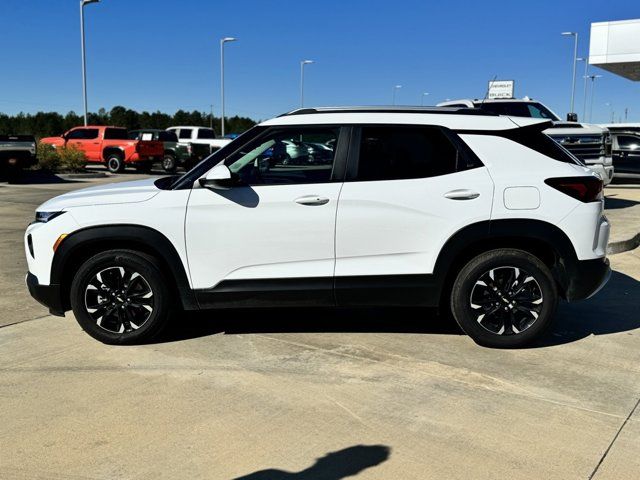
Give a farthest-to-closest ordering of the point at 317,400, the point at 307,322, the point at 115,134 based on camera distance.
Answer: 1. the point at 115,134
2. the point at 307,322
3. the point at 317,400

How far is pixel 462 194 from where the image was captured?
182 inches

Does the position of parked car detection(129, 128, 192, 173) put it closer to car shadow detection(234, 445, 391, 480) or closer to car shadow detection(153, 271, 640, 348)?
car shadow detection(153, 271, 640, 348)

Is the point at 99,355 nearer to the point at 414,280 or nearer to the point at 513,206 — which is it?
the point at 414,280

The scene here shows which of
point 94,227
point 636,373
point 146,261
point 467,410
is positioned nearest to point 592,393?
point 636,373

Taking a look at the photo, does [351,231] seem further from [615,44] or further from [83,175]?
[615,44]

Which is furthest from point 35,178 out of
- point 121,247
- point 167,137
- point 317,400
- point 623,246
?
point 317,400

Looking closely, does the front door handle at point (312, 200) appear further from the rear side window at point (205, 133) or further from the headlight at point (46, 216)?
the rear side window at point (205, 133)

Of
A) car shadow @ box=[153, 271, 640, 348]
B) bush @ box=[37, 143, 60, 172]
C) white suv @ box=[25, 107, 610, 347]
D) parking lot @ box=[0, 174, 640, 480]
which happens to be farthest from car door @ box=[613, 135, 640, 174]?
bush @ box=[37, 143, 60, 172]

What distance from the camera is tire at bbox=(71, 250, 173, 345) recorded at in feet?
15.5

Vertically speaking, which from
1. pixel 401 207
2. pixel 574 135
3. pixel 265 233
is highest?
pixel 574 135

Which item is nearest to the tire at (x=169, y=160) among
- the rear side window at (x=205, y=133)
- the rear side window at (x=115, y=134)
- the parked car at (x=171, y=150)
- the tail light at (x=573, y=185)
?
the parked car at (x=171, y=150)

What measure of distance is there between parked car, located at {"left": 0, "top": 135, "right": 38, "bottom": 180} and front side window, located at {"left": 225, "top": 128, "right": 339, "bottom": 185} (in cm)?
1709

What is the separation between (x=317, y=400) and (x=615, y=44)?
2866cm

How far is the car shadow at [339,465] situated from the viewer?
3.01 meters
